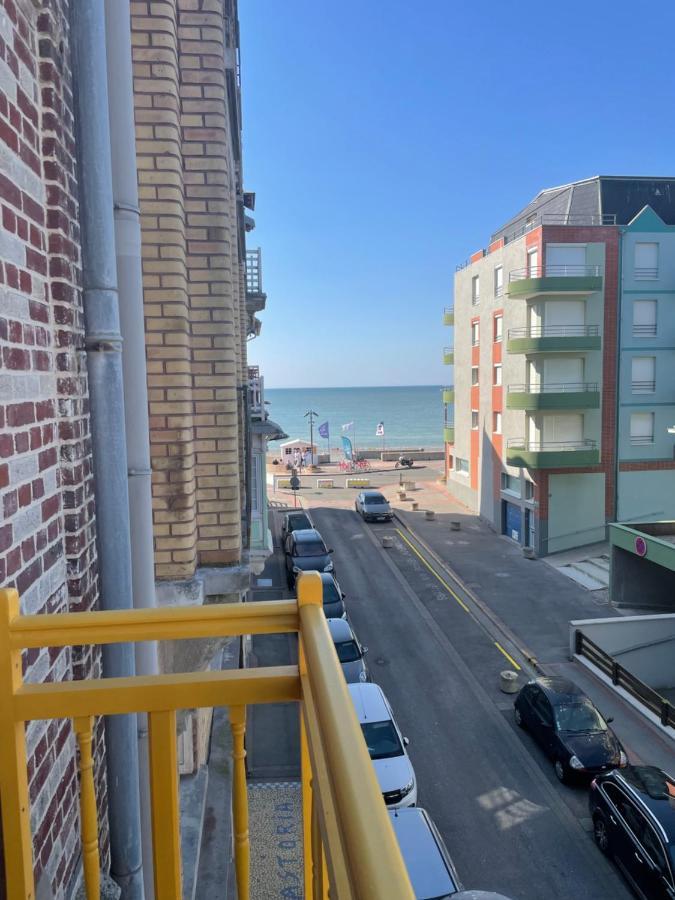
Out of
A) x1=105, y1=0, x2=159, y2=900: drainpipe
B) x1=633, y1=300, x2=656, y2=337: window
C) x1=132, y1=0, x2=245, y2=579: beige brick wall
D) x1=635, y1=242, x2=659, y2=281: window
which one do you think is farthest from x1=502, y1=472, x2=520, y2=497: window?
x1=105, y1=0, x2=159, y2=900: drainpipe

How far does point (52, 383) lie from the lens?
2.94 m

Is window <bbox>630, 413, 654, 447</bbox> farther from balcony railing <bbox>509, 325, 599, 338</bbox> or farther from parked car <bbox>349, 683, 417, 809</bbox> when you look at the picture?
parked car <bbox>349, 683, 417, 809</bbox>

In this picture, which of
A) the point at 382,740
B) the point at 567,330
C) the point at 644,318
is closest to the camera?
the point at 382,740

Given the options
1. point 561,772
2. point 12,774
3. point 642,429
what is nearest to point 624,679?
point 561,772

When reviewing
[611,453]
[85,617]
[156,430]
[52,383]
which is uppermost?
[52,383]

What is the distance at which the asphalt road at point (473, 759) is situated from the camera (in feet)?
32.3

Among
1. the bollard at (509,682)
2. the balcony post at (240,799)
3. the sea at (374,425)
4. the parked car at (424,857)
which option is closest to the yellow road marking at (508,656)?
the bollard at (509,682)

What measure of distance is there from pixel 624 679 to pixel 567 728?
369 cm

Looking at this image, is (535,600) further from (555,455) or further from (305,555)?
(305,555)

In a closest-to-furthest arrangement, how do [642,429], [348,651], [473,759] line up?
[473,759], [348,651], [642,429]

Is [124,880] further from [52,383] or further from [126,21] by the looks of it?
[126,21]

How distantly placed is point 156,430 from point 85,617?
3.07 m

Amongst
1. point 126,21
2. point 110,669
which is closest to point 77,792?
point 110,669

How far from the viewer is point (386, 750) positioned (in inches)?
447
